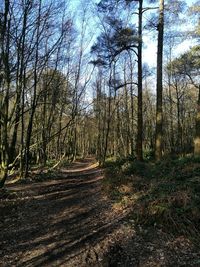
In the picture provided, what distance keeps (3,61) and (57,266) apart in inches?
330

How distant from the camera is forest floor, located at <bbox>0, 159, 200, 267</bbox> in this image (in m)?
5.37

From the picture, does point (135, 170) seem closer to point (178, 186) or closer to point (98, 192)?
point (98, 192)

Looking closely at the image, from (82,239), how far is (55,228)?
1095mm

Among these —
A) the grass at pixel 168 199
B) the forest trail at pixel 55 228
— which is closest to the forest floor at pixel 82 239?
the forest trail at pixel 55 228

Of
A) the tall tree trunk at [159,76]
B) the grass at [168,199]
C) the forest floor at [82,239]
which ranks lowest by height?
the forest floor at [82,239]

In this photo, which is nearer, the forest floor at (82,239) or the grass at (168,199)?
the forest floor at (82,239)

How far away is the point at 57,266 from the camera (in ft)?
17.0

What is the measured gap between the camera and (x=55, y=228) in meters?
7.27

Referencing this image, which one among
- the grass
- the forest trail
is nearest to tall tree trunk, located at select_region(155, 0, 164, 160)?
the grass

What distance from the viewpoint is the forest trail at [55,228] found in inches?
220

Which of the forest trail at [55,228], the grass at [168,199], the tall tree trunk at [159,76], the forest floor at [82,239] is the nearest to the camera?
the forest floor at [82,239]

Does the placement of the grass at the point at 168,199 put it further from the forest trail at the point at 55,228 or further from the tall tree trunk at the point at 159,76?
the tall tree trunk at the point at 159,76

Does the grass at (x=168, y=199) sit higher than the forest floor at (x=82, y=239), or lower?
higher

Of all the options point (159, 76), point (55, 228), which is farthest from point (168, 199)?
point (159, 76)
